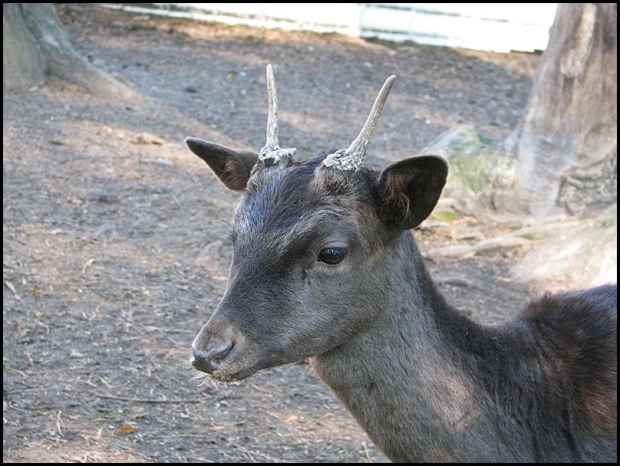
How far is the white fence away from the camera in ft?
48.8

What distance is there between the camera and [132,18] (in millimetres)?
14969

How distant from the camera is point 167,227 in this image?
780 cm

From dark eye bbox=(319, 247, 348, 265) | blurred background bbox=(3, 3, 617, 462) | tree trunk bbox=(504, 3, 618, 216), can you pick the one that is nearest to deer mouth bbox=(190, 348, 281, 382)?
dark eye bbox=(319, 247, 348, 265)

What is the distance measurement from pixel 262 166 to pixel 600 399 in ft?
6.24

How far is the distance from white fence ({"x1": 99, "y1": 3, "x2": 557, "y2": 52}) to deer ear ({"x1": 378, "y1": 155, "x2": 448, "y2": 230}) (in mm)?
11618

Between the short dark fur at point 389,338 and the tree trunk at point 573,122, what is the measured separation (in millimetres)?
4156

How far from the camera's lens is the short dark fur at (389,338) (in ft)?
12.2

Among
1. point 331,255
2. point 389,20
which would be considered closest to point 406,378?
point 331,255

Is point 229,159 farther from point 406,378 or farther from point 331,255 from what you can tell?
point 406,378

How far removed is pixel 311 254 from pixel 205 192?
5.00 meters

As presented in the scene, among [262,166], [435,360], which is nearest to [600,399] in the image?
[435,360]

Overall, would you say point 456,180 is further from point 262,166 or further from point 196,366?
point 196,366

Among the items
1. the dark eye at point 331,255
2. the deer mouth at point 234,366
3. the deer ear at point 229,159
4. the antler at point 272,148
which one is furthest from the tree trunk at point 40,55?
the deer mouth at point 234,366

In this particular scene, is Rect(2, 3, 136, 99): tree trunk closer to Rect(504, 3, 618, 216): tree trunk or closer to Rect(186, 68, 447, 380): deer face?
Rect(504, 3, 618, 216): tree trunk
